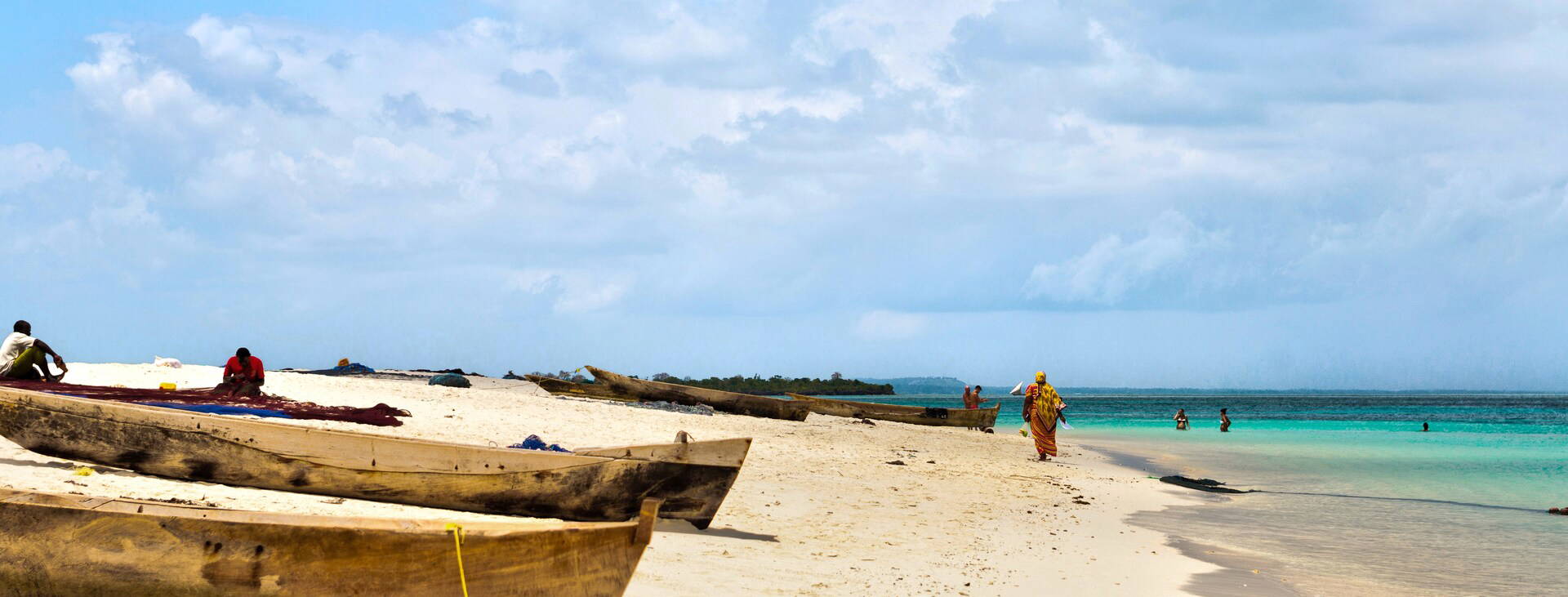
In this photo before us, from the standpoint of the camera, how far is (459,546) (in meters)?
4.94

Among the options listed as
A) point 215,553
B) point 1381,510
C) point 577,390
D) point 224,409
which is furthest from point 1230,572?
point 577,390

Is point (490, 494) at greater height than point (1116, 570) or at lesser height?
greater

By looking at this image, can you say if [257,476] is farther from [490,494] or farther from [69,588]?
[69,588]

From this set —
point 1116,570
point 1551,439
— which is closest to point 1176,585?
point 1116,570

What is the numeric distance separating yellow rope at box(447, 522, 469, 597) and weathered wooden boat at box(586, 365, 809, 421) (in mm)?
23031

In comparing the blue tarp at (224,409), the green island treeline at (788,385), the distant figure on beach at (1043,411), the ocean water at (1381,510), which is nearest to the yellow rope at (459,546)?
the ocean water at (1381,510)

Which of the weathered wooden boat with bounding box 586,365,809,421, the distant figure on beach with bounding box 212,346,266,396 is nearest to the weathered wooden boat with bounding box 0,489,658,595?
the distant figure on beach with bounding box 212,346,266,396

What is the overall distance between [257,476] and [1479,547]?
43.8 feet

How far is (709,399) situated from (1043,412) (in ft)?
Answer: 33.5

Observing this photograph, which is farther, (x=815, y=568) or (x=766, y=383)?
(x=766, y=383)

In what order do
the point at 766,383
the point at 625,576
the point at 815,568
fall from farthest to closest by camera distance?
1. the point at 766,383
2. the point at 815,568
3. the point at 625,576

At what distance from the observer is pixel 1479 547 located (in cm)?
1201

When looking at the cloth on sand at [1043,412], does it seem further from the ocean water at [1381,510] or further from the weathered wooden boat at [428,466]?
the weathered wooden boat at [428,466]

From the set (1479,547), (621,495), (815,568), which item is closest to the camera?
(815,568)
